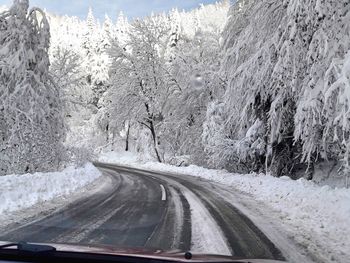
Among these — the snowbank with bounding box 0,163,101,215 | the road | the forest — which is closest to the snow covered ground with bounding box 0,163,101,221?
the snowbank with bounding box 0,163,101,215

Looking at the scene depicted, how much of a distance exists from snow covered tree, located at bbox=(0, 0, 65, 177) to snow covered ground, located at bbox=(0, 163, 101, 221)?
223cm

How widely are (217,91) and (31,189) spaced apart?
63.9ft

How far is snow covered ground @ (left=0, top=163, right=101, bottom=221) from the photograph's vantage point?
11961 millimetres

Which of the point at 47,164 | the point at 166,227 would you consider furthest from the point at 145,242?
the point at 47,164

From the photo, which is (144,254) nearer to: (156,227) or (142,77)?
(156,227)

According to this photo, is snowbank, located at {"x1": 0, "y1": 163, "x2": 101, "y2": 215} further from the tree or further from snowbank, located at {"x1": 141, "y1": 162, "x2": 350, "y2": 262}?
the tree

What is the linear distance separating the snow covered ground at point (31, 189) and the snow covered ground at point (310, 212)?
5.73 metres

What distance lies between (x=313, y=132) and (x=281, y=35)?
3.60 meters

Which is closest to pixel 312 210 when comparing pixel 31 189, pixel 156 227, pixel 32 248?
pixel 156 227

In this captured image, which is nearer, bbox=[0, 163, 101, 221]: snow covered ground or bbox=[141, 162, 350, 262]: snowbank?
bbox=[141, 162, 350, 262]: snowbank

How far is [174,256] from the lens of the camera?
3.10 metres

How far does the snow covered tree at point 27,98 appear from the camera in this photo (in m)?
19.2

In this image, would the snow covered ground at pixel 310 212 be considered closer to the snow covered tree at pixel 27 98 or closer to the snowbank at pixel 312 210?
the snowbank at pixel 312 210

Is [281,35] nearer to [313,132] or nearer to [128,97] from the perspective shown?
[313,132]
